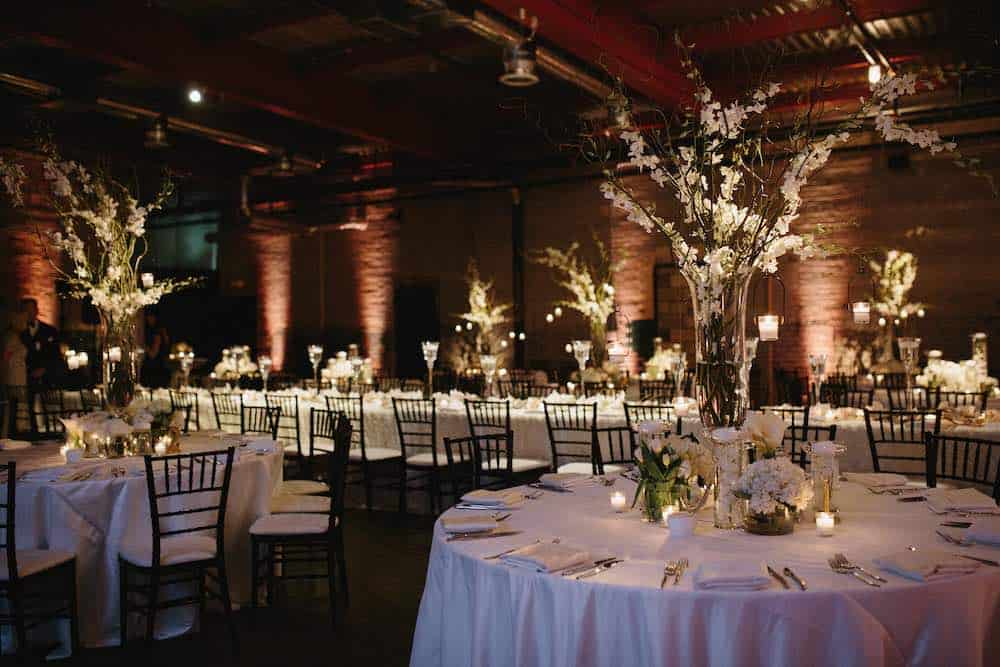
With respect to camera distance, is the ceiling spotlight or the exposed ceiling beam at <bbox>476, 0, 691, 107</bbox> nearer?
the exposed ceiling beam at <bbox>476, 0, 691, 107</bbox>

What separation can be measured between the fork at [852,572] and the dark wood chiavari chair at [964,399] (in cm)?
441

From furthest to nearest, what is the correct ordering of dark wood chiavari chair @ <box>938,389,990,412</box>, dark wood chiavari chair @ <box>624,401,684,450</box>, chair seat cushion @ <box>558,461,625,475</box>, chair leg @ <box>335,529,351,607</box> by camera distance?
dark wood chiavari chair @ <box>938,389,990,412</box> < dark wood chiavari chair @ <box>624,401,684,450</box> < chair seat cushion @ <box>558,461,625,475</box> < chair leg @ <box>335,529,351,607</box>

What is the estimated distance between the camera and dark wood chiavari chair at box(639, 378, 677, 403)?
7.30 metres

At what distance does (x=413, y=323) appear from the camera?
14406mm

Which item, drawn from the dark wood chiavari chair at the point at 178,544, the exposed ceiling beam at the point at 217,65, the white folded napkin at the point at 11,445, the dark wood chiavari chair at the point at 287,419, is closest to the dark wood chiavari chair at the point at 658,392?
the dark wood chiavari chair at the point at 287,419

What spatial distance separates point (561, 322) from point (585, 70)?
21.5 ft

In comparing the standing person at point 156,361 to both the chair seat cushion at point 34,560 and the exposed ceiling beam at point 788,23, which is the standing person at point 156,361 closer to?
the exposed ceiling beam at point 788,23

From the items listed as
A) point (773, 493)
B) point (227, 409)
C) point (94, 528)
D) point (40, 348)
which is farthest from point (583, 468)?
point (40, 348)

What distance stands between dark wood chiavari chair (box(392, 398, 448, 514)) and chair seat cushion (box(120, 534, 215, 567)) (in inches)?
96.9

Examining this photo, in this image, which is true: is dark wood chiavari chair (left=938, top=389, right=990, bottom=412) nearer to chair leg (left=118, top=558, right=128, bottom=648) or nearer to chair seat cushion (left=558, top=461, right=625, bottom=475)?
chair seat cushion (left=558, top=461, right=625, bottom=475)

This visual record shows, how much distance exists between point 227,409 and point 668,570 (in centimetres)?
635

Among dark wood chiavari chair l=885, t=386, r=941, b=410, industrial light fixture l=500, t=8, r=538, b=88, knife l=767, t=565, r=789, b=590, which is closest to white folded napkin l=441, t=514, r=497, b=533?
knife l=767, t=565, r=789, b=590

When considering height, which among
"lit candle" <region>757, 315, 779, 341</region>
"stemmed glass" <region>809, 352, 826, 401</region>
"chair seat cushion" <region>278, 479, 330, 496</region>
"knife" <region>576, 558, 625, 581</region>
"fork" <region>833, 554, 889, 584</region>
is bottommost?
"chair seat cushion" <region>278, 479, 330, 496</region>

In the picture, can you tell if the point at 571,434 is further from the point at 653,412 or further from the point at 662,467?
the point at 662,467
